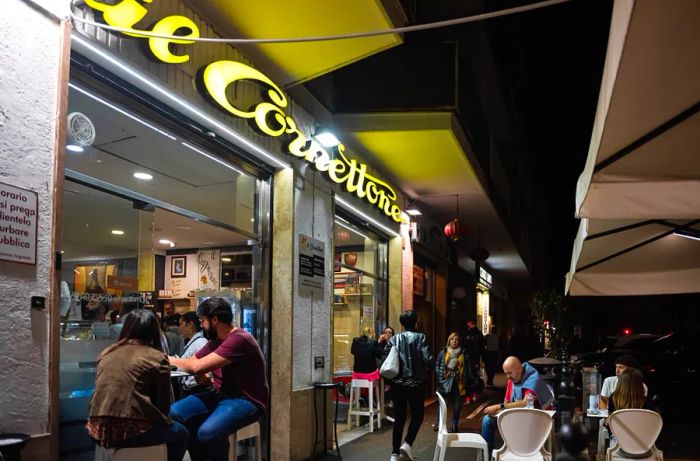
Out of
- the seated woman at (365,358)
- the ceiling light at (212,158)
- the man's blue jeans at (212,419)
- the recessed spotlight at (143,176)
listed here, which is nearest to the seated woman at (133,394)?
the man's blue jeans at (212,419)

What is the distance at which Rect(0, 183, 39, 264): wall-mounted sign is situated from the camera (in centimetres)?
409

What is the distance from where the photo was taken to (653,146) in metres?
4.29

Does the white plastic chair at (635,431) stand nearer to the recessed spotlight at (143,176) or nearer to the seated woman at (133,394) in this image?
the seated woman at (133,394)

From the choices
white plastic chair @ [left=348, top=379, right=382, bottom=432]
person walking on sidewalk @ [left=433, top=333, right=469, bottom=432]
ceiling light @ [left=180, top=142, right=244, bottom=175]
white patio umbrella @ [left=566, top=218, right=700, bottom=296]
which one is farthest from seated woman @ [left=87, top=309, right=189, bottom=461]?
person walking on sidewalk @ [left=433, top=333, right=469, bottom=432]

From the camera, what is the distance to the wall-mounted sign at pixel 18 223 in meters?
4.09

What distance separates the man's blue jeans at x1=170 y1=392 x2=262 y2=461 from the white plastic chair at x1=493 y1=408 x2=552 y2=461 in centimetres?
214

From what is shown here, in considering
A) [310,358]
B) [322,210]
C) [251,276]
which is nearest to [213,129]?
[251,276]

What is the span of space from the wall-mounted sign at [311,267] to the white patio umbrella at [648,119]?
413 centimetres

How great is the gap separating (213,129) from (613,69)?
14.5 ft

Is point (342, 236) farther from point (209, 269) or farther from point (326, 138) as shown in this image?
point (326, 138)

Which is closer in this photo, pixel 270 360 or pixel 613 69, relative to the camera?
pixel 613 69

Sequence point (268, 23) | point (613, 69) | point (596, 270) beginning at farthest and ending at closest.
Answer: point (596, 270) → point (268, 23) → point (613, 69)

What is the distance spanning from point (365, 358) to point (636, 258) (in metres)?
4.62

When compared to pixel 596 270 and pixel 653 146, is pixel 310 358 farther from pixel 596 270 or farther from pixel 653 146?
pixel 653 146
